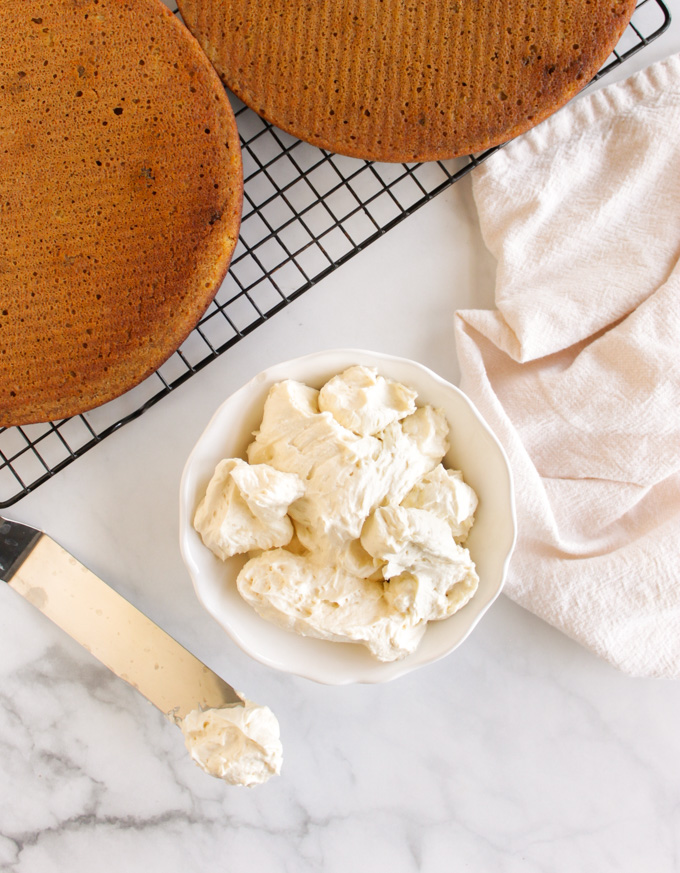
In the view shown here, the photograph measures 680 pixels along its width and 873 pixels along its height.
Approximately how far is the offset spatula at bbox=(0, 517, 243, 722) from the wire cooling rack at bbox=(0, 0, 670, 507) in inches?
3.5

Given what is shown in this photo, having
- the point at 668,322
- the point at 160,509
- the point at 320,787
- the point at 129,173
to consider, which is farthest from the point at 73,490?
the point at 668,322

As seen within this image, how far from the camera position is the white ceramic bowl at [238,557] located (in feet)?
2.68

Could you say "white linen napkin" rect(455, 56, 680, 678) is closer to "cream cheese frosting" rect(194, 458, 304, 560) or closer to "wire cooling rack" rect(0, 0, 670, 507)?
"wire cooling rack" rect(0, 0, 670, 507)

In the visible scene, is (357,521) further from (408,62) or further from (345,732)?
(408,62)

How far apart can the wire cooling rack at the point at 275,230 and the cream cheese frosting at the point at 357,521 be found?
0.22 metres

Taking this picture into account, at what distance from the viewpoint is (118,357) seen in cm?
83

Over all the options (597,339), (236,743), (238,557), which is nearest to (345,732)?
(236,743)

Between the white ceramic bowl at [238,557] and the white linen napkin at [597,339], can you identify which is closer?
the white ceramic bowl at [238,557]

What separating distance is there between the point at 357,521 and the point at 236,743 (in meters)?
0.38

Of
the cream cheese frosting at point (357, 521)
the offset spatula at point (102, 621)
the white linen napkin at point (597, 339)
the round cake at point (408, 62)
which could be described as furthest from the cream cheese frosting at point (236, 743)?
the round cake at point (408, 62)

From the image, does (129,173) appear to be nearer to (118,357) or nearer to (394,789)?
(118,357)

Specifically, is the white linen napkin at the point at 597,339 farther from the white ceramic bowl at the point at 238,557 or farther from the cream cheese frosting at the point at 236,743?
the cream cheese frosting at the point at 236,743

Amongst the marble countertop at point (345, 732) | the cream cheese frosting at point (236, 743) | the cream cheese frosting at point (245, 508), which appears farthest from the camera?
the marble countertop at point (345, 732)

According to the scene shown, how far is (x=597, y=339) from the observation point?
3.24 ft
